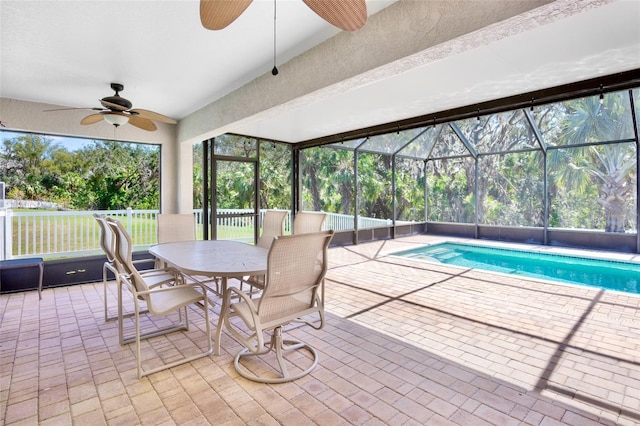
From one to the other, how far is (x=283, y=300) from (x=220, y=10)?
1.79 metres

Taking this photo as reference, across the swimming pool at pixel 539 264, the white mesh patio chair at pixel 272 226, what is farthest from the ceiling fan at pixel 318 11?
the swimming pool at pixel 539 264

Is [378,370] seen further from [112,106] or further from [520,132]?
[520,132]

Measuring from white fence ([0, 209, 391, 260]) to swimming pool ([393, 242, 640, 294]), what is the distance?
387 centimetres

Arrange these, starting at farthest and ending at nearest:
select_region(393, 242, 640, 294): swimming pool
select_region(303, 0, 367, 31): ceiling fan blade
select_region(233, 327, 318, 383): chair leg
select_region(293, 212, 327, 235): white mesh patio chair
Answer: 1. select_region(393, 242, 640, 294): swimming pool
2. select_region(293, 212, 327, 235): white mesh patio chair
3. select_region(233, 327, 318, 383): chair leg
4. select_region(303, 0, 367, 31): ceiling fan blade

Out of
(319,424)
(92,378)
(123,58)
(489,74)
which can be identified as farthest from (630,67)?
(92,378)

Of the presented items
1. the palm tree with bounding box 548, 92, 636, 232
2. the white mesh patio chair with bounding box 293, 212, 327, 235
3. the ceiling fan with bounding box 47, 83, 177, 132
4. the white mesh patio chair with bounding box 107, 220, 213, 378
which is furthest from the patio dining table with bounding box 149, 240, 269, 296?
the palm tree with bounding box 548, 92, 636, 232

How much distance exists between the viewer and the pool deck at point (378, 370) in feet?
6.57

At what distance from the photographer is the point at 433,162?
10891 mm

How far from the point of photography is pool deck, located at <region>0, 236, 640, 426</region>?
2.00 metres

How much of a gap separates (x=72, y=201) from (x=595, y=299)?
29.3 feet

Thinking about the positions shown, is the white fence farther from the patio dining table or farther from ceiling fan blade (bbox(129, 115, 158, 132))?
the patio dining table

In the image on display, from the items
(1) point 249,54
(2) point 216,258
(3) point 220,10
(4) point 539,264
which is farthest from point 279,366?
(4) point 539,264

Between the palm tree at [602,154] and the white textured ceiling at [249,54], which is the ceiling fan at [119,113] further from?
the palm tree at [602,154]

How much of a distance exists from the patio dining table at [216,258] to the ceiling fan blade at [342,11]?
1.73 meters
